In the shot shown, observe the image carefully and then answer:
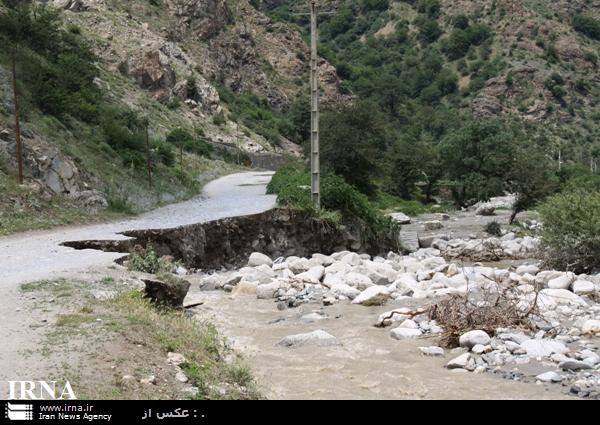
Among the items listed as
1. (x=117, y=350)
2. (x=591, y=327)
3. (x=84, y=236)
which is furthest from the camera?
(x=84, y=236)

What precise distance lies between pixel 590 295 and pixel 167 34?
68.5 meters

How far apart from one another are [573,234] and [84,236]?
12.2 m

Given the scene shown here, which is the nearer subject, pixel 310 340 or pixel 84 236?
pixel 310 340

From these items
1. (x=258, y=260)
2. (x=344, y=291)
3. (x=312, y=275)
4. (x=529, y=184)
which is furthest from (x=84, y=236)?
(x=529, y=184)

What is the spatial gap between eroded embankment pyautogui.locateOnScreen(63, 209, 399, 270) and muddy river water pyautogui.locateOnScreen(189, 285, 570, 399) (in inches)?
175

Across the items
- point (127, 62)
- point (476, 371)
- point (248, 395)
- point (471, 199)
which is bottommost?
point (471, 199)

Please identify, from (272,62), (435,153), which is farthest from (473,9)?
(435,153)

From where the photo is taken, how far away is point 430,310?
37.6 feet

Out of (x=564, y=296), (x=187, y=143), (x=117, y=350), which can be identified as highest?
(x=117, y=350)

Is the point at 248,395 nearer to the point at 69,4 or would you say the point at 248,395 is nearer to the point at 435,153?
the point at 435,153

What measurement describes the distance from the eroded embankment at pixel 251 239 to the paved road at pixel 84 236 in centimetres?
43

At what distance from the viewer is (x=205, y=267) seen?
704 inches

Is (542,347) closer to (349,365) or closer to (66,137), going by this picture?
(349,365)

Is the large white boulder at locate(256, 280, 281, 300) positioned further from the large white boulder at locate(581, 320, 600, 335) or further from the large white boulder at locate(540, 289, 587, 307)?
the large white boulder at locate(581, 320, 600, 335)
